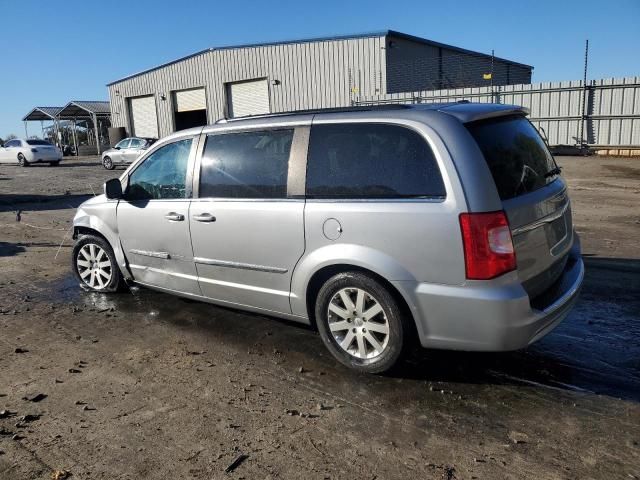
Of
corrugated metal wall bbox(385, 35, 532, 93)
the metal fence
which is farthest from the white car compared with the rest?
the metal fence

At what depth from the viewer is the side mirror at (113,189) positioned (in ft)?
17.5

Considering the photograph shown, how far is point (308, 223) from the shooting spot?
A: 3930 mm

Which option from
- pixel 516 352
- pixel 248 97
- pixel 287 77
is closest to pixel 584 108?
pixel 287 77

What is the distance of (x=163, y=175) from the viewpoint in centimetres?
510

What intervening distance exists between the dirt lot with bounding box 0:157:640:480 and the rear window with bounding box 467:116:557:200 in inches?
51.1

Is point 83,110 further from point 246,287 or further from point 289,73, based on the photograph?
point 246,287

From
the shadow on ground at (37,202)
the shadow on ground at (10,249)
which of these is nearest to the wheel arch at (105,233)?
the shadow on ground at (10,249)

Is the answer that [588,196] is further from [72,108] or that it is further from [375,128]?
[72,108]

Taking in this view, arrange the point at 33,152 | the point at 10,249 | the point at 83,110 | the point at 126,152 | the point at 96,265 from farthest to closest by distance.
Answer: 1. the point at 83,110
2. the point at 33,152
3. the point at 126,152
4. the point at 10,249
5. the point at 96,265

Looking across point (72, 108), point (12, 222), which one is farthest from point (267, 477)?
point (72, 108)

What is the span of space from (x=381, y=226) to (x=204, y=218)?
170 centimetres

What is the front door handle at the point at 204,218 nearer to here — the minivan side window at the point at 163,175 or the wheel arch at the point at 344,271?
the minivan side window at the point at 163,175

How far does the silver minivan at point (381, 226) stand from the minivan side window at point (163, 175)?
5cm

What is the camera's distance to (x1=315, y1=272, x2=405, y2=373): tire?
364 cm
